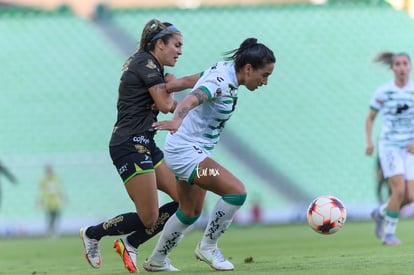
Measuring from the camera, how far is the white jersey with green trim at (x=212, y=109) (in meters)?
6.99

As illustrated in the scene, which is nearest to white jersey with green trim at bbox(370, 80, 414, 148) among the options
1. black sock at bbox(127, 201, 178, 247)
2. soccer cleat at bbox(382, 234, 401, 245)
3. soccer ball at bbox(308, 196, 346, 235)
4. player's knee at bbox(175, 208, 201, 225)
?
soccer cleat at bbox(382, 234, 401, 245)

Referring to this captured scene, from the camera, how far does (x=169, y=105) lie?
7.20 metres

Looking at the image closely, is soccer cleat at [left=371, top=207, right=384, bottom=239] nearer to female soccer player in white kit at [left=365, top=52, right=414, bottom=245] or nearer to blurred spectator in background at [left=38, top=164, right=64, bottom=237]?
female soccer player in white kit at [left=365, top=52, right=414, bottom=245]

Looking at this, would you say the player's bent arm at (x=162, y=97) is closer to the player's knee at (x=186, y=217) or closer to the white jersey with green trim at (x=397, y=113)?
the player's knee at (x=186, y=217)

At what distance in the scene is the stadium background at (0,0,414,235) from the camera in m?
22.0

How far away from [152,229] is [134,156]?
0.72 metres

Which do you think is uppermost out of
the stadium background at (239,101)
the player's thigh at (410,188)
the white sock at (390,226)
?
the player's thigh at (410,188)

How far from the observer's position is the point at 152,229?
7.71 meters

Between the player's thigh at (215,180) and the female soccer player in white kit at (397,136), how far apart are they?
426 centimetres

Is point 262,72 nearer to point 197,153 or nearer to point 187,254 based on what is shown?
point 197,153

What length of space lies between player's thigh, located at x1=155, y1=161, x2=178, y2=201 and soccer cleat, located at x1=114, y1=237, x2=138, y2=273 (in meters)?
0.56

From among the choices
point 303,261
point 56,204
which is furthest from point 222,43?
point 303,261

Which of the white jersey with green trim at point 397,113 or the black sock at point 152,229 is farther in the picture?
the white jersey with green trim at point 397,113

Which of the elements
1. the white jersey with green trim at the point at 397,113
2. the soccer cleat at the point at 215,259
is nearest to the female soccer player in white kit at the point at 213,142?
the soccer cleat at the point at 215,259
